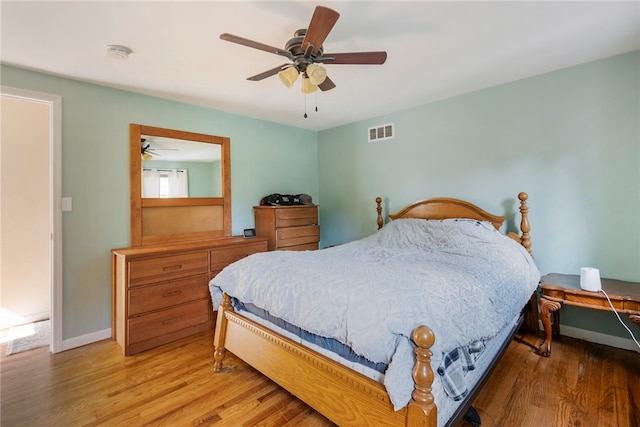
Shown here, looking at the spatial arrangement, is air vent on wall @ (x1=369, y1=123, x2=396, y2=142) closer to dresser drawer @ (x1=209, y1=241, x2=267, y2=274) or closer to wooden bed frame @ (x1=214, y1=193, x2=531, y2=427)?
dresser drawer @ (x1=209, y1=241, x2=267, y2=274)

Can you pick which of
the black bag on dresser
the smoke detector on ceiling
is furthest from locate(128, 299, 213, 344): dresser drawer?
the smoke detector on ceiling

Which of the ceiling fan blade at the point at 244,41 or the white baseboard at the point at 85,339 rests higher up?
the ceiling fan blade at the point at 244,41

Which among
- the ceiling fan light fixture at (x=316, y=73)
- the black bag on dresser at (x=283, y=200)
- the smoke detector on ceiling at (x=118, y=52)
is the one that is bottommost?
the black bag on dresser at (x=283, y=200)

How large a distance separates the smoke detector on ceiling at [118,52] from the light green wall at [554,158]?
2.94 meters

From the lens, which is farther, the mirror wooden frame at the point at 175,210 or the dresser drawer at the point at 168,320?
the mirror wooden frame at the point at 175,210

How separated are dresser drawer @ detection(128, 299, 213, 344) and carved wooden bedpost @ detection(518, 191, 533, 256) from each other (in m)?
3.14

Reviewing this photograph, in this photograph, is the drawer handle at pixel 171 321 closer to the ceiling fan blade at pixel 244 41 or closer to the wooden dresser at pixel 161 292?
the wooden dresser at pixel 161 292

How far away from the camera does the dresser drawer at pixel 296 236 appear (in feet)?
11.9

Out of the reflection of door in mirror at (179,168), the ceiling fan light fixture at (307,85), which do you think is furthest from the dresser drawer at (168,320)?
the ceiling fan light fixture at (307,85)

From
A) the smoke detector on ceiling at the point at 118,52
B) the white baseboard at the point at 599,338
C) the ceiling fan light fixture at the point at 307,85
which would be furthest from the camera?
the white baseboard at the point at 599,338

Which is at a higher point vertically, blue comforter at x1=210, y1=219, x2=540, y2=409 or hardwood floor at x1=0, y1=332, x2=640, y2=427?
blue comforter at x1=210, y1=219, x2=540, y2=409

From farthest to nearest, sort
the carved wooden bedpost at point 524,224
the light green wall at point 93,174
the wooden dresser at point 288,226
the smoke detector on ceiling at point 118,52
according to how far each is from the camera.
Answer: the wooden dresser at point 288,226, the carved wooden bedpost at point 524,224, the light green wall at point 93,174, the smoke detector on ceiling at point 118,52

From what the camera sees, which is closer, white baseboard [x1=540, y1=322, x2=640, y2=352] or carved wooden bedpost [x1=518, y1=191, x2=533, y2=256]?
white baseboard [x1=540, y1=322, x2=640, y2=352]

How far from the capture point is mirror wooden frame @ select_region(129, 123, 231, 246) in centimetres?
293
